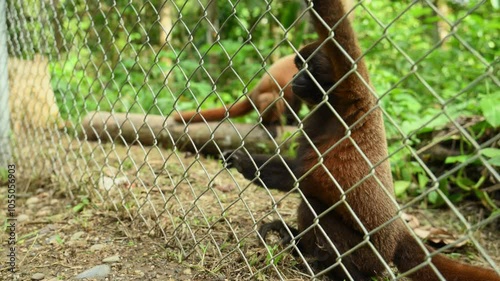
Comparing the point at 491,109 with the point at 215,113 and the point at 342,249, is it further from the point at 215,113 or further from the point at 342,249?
the point at 215,113

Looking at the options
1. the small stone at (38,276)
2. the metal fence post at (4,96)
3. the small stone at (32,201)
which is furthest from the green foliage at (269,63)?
the small stone at (38,276)

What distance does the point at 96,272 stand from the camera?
228cm

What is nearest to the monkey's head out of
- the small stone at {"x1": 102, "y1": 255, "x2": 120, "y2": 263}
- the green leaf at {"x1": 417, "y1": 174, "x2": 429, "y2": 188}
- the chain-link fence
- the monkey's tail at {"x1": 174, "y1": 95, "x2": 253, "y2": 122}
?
the chain-link fence

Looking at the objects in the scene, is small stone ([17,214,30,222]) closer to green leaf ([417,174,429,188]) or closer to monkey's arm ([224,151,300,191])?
monkey's arm ([224,151,300,191])

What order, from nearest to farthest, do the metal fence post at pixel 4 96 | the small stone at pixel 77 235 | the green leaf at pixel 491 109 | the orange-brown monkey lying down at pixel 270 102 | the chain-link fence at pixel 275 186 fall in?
the chain-link fence at pixel 275 186 < the small stone at pixel 77 235 < the green leaf at pixel 491 109 < the metal fence post at pixel 4 96 < the orange-brown monkey lying down at pixel 270 102

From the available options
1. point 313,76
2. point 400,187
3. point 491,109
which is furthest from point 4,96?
point 491,109

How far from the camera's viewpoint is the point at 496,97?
321 cm

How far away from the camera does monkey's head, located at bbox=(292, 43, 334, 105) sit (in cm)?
262

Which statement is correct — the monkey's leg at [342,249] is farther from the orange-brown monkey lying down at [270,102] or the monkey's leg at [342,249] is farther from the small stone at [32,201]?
the orange-brown monkey lying down at [270,102]

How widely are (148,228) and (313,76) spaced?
4.50 feet

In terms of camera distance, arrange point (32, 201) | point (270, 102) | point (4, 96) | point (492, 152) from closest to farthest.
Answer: point (492, 152) → point (32, 201) → point (4, 96) → point (270, 102)

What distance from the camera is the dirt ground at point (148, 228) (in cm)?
231

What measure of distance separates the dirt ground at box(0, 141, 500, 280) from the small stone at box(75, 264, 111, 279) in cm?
3

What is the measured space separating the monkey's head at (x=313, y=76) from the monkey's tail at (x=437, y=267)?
96 cm
